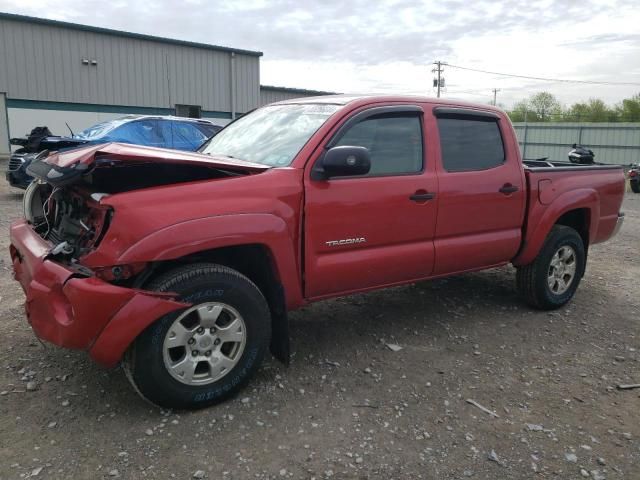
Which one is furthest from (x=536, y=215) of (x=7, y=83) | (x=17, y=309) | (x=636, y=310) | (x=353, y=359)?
(x=7, y=83)

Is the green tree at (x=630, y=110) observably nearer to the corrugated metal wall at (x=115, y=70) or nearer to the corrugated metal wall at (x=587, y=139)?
the corrugated metal wall at (x=587, y=139)

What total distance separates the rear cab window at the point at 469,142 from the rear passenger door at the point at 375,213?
26 cm

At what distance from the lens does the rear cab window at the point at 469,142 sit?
166 inches

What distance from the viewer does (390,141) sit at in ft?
12.8

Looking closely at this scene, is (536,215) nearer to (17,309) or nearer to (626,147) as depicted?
(17,309)

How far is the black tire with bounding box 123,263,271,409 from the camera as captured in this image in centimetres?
288

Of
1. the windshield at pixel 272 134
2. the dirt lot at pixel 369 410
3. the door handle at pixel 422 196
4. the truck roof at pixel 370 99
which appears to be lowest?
the dirt lot at pixel 369 410

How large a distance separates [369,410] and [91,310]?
5.50 feet

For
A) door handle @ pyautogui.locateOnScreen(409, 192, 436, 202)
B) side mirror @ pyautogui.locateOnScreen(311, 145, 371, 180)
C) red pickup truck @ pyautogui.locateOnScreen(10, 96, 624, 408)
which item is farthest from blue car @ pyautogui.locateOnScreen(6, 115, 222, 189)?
side mirror @ pyautogui.locateOnScreen(311, 145, 371, 180)

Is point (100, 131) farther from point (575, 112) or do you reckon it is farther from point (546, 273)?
point (575, 112)

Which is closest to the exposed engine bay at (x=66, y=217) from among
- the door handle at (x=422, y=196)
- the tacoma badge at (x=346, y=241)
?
the tacoma badge at (x=346, y=241)

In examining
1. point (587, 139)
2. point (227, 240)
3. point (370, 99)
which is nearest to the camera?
point (227, 240)

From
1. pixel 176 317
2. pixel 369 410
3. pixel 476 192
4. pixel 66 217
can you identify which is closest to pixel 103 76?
pixel 66 217

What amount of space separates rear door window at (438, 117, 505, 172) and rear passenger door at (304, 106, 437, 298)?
26cm
